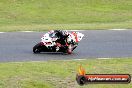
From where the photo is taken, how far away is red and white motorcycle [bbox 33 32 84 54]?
725 inches

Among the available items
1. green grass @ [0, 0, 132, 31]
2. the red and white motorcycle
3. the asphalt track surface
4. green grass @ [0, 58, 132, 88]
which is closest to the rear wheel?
the red and white motorcycle

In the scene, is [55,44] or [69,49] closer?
[55,44]

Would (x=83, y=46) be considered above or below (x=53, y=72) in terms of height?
below

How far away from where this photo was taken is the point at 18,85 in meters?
11.8

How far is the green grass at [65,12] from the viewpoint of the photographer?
32.6 meters

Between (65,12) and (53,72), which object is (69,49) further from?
(65,12)

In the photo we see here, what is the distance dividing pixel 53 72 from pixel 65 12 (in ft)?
72.7

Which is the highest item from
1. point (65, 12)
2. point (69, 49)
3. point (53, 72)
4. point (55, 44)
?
point (53, 72)

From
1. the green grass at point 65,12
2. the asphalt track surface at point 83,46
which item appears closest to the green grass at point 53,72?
the asphalt track surface at point 83,46

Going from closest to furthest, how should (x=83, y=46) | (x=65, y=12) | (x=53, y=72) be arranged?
(x=53, y=72)
(x=83, y=46)
(x=65, y=12)

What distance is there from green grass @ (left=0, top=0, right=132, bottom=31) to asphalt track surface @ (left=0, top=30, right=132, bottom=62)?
7469 mm

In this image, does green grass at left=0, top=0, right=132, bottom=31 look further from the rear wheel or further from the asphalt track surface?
the rear wheel

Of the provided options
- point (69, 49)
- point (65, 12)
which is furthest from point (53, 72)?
point (65, 12)

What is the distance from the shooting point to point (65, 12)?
35.7 m
